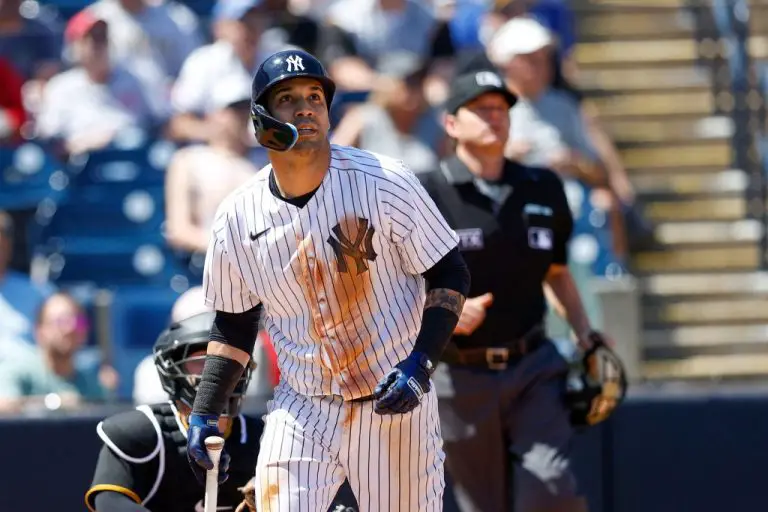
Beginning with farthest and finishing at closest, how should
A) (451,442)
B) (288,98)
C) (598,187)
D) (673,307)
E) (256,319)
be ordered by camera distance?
(673,307)
(598,187)
(451,442)
(256,319)
(288,98)

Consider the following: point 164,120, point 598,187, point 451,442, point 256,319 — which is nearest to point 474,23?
point 598,187

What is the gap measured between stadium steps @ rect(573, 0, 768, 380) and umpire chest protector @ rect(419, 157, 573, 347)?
127 inches

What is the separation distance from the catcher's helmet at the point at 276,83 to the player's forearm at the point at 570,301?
74.2 inches

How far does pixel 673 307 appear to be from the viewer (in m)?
9.40

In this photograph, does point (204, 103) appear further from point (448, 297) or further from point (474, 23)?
point (448, 297)

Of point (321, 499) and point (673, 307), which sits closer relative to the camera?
point (321, 499)

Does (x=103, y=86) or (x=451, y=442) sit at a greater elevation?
(x=103, y=86)

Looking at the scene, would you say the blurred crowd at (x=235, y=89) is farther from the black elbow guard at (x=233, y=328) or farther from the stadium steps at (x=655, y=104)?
the black elbow guard at (x=233, y=328)

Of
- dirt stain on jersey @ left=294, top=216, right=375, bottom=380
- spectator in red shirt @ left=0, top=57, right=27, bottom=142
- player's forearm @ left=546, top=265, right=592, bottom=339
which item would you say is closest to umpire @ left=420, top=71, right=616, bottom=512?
player's forearm @ left=546, top=265, right=592, bottom=339

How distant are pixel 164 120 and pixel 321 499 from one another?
18.0 feet

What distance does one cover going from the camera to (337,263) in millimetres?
4180

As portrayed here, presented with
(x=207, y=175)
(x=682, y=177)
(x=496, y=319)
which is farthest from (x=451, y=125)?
(x=682, y=177)

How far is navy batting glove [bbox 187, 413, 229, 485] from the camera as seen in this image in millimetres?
4211

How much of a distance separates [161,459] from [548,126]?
4.72m
